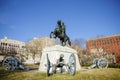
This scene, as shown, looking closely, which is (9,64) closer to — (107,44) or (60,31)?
(60,31)

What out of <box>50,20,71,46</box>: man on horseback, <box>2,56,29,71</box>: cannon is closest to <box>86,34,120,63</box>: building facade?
<box>50,20,71,46</box>: man on horseback

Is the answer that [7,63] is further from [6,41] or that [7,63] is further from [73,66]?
[6,41]

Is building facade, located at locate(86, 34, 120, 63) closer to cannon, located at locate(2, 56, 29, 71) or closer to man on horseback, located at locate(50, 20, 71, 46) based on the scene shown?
man on horseback, located at locate(50, 20, 71, 46)

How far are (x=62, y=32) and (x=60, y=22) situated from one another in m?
1.57

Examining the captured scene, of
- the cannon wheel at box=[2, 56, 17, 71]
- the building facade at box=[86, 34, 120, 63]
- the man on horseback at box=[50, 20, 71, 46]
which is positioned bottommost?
the cannon wheel at box=[2, 56, 17, 71]

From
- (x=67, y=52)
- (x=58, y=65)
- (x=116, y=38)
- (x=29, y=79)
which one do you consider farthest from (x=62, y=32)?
(x=116, y=38)

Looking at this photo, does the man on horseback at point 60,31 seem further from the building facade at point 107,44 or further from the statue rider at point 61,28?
the building facade at point 107,44

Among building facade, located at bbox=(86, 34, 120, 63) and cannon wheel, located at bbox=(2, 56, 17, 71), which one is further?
building facade, located at bbox=(86, 34, 120, 63)

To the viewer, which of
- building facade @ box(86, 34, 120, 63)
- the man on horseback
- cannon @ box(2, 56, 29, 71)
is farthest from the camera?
building facade @ box(86, 34, 120, 63)

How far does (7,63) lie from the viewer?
19.0 metres

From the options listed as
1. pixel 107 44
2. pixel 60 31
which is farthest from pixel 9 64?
pixel 107 44

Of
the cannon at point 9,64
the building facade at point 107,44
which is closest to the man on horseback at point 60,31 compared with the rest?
the cannon at point 9,64

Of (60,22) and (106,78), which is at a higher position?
(60,22)

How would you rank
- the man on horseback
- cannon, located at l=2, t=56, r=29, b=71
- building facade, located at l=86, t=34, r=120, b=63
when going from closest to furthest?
1. cannon, located at l=2, t=56, r=29, b=71
2. the man on horseback
3. building facade, located at l=86, t=34, r=120, b=63
